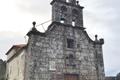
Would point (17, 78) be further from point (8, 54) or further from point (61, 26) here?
point (8, 54)

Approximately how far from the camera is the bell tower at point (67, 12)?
2114cm

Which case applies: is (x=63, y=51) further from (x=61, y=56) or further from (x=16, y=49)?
(x=16, y=49)

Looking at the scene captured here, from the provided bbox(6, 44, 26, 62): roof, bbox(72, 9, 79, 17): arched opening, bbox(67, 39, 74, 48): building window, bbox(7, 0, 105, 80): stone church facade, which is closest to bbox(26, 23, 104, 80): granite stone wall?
bbox(7, 0, 105, 80): stone church facade

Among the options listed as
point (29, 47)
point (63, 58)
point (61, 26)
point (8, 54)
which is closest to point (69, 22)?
point (61, 26)

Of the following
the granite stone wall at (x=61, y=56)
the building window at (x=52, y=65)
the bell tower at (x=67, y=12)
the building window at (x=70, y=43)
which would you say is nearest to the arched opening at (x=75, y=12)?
the bell tower at (x=67, y=12)

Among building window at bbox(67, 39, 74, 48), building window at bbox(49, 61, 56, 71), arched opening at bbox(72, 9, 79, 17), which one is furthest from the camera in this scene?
arched opening at bbox(72, 9, 79, 17)

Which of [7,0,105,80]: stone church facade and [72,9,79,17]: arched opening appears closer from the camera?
[7,0,105,80]: stone church facade

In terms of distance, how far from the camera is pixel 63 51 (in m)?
20.0

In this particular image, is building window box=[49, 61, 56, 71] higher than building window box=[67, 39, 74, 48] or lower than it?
lower

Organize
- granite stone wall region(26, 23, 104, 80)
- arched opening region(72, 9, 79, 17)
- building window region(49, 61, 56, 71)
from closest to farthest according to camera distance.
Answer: granite stone wall region(26, 23, 104, 80) < building window region(49, 61, 56, 71) < arched opening region(72, 9, 79, 17)

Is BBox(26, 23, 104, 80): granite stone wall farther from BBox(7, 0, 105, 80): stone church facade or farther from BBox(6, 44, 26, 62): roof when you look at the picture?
BBox(6, 44, 26, 62): roof

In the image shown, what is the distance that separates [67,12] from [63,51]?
15.2ft

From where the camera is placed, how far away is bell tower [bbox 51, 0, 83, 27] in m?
21.1

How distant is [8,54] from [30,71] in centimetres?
1258
